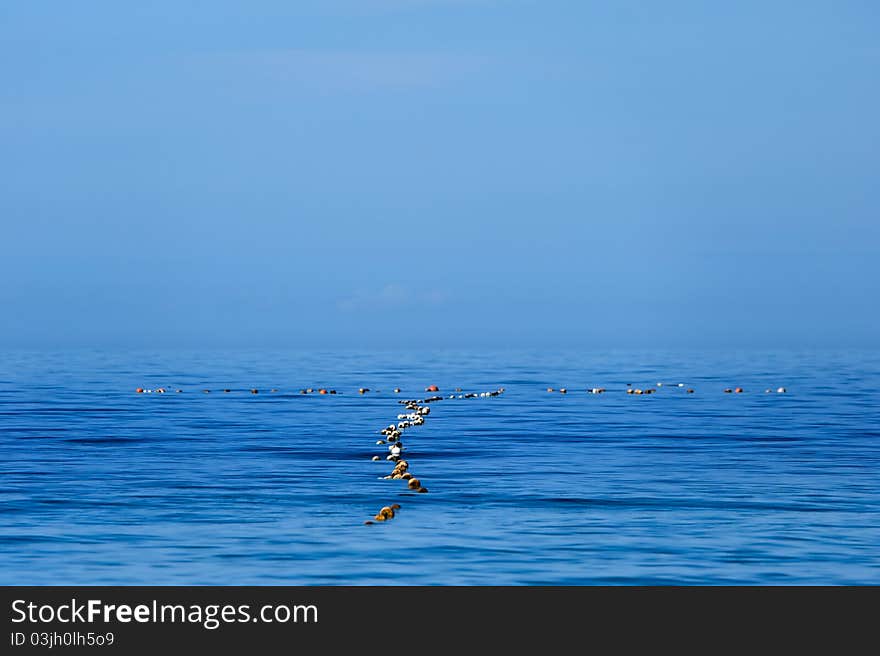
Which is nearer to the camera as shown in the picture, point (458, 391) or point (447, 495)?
point (447, 495)

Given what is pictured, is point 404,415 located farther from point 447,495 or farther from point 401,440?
point 447,495

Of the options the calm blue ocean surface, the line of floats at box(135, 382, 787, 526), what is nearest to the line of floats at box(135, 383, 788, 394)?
the line of floats at box(135, 382, 787, 526)

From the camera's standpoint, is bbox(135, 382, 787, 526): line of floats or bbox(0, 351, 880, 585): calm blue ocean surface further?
bbox(135, 382, 787, 526): line of floats

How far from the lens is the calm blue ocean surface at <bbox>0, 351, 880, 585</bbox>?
19.3m

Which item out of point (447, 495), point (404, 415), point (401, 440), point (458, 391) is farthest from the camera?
point (458, 391)

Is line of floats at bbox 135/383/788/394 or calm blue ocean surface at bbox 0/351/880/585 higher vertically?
line of floats at bbox 135/383/788/394

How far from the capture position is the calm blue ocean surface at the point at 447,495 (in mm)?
19328

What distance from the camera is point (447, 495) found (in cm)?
2730

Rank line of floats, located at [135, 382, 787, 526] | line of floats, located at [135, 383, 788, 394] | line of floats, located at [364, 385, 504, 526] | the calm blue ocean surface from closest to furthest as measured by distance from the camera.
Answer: the calm blue ocean surface, line of floats, located at [364, 385, 504, 526], line of floats, located at [135, 382, 787, 526], line of floats, located at [135, 383, 788, 394]

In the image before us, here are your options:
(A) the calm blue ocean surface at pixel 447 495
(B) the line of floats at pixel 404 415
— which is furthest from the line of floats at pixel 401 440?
(A) the calm blue ocean surface at pixel 447 495

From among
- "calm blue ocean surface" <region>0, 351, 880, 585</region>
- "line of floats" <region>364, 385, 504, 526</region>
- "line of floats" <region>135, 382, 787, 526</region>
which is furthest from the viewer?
"line of floats" <region>135, 382, 787, 526</region>

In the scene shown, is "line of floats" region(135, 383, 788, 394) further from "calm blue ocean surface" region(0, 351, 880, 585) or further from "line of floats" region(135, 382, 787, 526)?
"calm blue ocean surface" region(0, 351, 880, 585)

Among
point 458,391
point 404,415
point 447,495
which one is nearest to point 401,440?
point 404,415

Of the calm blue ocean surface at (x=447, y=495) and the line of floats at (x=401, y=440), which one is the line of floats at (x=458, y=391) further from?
the calm blue ocean surface at (x=447, y=495)
